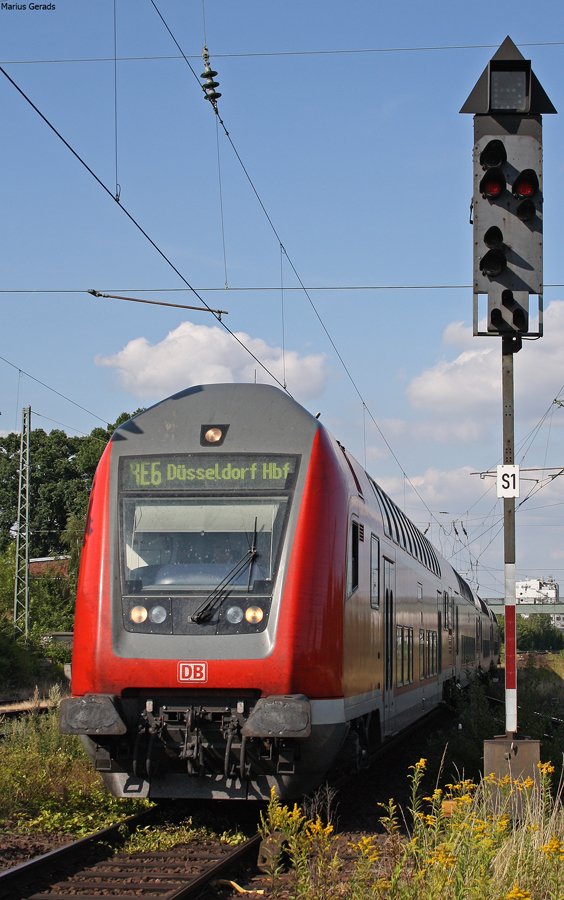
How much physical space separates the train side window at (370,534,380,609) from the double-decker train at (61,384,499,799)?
1.04 meters

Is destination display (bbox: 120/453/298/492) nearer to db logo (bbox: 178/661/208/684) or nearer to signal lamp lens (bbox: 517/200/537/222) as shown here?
db logo (bbox: 178/661/208/684)

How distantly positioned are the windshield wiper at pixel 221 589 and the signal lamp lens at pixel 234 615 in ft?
0.42

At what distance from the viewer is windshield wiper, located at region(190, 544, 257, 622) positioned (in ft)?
30.7

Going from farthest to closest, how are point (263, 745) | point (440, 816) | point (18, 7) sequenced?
point (18, 7) → point (263, 745) → point (440, 816)

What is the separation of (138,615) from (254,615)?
0.98m

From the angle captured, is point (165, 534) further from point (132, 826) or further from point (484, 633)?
point (484, 633)

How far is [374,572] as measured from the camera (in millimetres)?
12078

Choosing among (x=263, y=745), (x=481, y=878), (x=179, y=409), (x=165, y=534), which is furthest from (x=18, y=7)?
(x=481, y=878)

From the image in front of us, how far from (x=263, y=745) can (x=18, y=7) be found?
8.22 metres

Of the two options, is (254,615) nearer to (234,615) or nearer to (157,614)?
(234,615)

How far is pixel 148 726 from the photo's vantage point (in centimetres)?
934

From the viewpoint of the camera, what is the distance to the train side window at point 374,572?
1184 centimetres

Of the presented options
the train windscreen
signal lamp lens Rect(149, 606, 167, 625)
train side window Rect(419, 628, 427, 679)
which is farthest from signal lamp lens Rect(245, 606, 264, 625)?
train side window Rect(419, 628, 427, 679)

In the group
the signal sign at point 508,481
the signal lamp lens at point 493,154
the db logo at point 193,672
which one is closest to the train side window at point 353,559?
the signal sign at point 508,481
